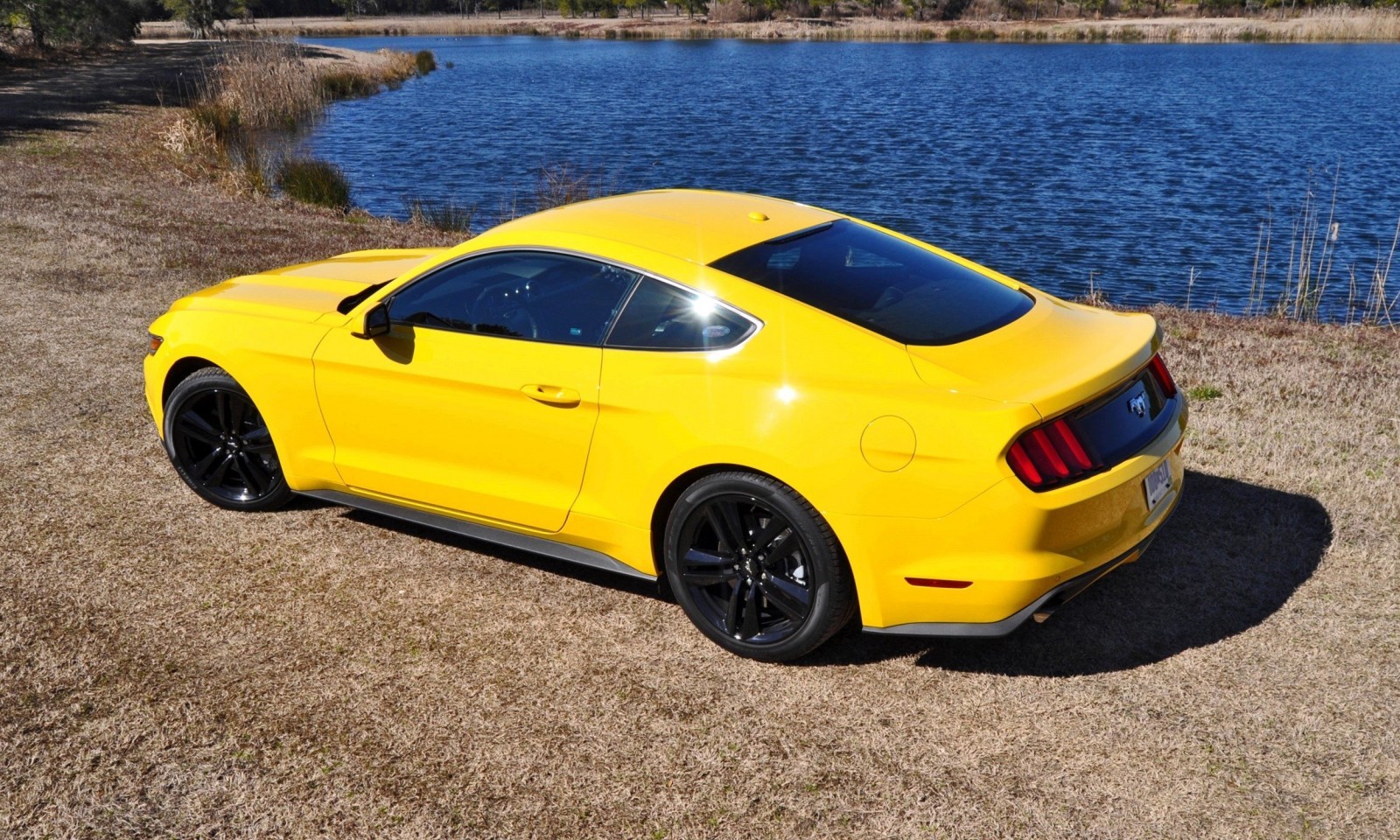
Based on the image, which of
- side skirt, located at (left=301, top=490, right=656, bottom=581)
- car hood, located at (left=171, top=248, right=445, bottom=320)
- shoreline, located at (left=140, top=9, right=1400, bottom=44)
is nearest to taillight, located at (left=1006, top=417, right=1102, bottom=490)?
side skirt, located at (left=301, top=490, right=656, bottom=581)

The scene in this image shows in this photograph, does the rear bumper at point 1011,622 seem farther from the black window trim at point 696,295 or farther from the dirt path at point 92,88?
the dirt path at point 92,88

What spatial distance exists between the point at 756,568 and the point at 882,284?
1188mm

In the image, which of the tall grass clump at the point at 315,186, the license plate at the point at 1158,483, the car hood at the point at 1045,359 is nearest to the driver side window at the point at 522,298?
the car hood at the point at 1045,359

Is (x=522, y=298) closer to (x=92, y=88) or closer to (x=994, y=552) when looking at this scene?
(x=994, y=552)

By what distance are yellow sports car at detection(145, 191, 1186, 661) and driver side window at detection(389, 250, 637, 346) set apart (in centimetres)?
1

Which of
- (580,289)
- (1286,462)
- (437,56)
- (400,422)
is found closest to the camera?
(580,289)

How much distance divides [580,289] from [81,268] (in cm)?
845

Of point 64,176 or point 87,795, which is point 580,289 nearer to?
point 87,795

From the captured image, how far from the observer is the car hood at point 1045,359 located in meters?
3.75

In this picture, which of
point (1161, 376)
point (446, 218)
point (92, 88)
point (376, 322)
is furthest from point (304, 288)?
point (92, 88)

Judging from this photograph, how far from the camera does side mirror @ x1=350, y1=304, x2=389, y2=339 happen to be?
15.7 feet

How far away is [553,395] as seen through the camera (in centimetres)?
436

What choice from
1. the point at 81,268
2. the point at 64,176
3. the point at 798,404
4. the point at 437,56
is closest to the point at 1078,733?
the point at 798,404

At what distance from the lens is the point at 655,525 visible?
14.2 feet
